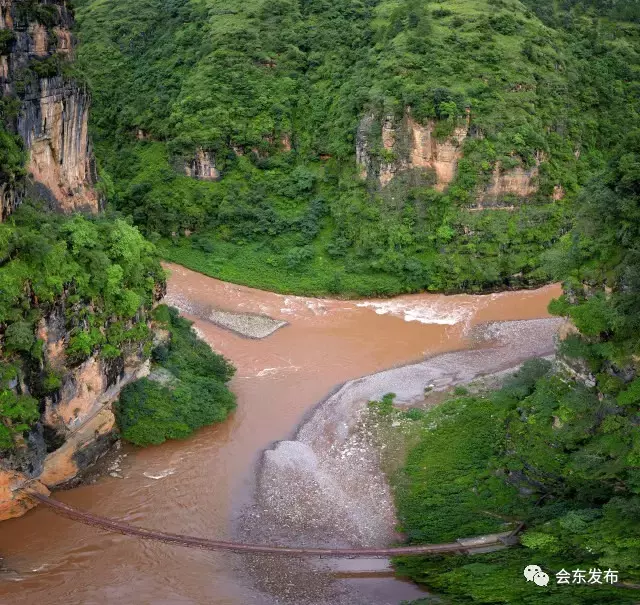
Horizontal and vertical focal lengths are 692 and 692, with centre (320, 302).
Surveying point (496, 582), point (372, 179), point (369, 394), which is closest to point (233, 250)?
point (372, 179)

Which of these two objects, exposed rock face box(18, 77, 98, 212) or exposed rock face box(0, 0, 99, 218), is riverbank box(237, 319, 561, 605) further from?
exposed rock face box(0, 0, 99, 218)

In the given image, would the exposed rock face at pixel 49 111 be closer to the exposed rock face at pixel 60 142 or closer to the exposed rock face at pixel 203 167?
the exposed rock face at pixel 60 142

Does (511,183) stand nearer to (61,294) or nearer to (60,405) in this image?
(61,294)

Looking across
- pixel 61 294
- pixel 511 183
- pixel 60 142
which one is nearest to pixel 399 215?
pixel 511 183

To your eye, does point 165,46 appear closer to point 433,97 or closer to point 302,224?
point 302,224

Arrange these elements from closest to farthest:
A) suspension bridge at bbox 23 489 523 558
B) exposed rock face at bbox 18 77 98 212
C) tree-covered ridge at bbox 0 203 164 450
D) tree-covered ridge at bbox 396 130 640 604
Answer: tree-covered ridge at bbox 396 130 640 604, suspension bridge at bbox 23 489 523 558, tree-covered ridge at bbox 0 203 164 450, exposed rock face at bbox 18 77 98 212

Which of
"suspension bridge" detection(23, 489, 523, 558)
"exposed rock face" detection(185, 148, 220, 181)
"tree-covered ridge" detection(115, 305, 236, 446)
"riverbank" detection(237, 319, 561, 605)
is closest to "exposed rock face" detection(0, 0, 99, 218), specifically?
"tree-covered ridge" detection(115, 305, 236, 446)
